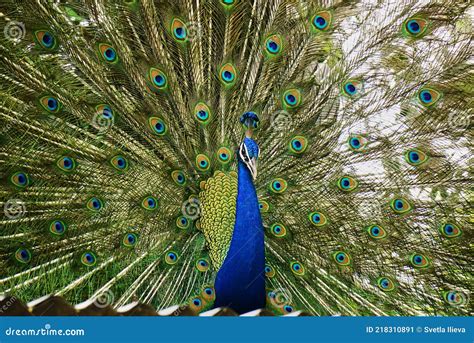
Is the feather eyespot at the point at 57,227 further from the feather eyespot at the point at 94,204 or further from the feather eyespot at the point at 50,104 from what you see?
the feather eyespot at the point at 50,104

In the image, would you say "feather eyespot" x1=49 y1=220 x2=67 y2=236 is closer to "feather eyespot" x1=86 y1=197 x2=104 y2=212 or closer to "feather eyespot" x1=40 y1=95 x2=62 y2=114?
"feather eyespot" x1=86 y1=197 x2=104 y2=212

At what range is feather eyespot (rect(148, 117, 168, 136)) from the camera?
3279mm

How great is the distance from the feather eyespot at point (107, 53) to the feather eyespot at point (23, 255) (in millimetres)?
1258

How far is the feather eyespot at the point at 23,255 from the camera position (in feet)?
10.6

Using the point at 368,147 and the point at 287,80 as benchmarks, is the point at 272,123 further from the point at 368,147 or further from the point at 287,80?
the point at 368,147

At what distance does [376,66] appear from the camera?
3002 millimetres

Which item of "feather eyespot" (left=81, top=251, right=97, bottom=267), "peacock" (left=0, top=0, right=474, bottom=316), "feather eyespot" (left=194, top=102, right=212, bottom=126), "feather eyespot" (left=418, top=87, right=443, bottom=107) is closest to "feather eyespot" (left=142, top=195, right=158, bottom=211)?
"peacock" (left=0, top=0, right=474, bottom=316)

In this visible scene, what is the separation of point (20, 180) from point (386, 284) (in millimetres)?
2257

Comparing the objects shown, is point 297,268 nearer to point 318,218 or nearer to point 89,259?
point 318,218

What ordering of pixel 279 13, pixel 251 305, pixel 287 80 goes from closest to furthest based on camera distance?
pixel 251 305 < pixel 279 13 < pixel 287 80

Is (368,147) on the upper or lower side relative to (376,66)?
lower

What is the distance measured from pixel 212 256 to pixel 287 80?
1.13 m

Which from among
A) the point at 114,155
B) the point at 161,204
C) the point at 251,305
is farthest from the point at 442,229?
the point at 114,155

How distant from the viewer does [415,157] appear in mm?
3039
